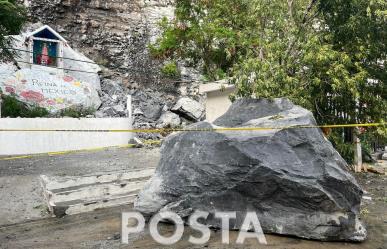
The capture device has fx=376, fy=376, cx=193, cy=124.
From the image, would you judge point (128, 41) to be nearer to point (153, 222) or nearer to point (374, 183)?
point (374, 183)

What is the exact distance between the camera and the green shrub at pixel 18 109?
1620cm

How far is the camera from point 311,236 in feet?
17.0

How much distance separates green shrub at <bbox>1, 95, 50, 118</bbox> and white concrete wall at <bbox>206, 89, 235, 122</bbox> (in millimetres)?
7628

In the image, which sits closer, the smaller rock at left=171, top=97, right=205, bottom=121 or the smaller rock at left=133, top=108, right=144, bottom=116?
the smaller rock at left=133, top=108, right=144, bottom=116

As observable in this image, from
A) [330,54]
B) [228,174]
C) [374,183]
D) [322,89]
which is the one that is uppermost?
[330,54]

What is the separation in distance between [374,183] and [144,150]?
8476 millimetres

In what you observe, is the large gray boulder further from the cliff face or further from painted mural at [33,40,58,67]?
the cliff face

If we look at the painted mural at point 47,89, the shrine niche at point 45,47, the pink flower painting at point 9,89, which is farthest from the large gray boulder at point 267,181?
the shrine niche at point 45,47

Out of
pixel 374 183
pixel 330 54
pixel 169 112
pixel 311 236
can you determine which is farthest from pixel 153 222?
pixel 169 112

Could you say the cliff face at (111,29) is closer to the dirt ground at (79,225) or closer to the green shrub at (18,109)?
the green shrub at (18,109)

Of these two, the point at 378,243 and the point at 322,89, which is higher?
the point at 322,89

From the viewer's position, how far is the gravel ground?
696 cm

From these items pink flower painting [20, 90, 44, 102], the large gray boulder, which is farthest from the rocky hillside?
the large gray boulder

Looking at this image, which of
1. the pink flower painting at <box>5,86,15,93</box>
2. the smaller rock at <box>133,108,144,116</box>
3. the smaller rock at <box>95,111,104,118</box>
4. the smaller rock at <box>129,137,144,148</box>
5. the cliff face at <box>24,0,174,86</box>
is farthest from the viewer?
the cliff face at <box>24,0,174,86</box>
